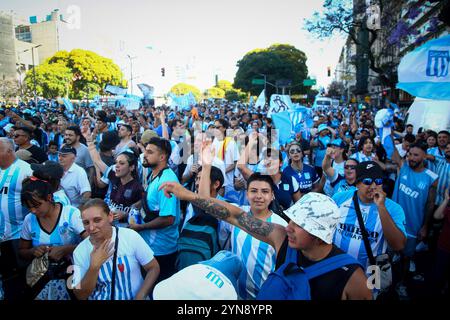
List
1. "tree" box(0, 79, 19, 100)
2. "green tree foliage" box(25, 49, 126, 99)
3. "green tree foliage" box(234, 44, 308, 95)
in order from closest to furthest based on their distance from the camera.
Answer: "tree" box(0, 79, 19, 100) < "green tree foliage" box(25, 49, 126, 99) < "green tree foliage" box(234, 44, 308, 95)

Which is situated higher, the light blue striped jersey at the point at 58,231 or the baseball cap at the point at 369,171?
the baseball cap at the point at 369,171

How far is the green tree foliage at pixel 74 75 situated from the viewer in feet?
148

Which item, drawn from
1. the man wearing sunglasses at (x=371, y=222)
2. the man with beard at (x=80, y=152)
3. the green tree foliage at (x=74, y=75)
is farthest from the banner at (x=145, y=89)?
the green tree foliage at (x=74, y=75)

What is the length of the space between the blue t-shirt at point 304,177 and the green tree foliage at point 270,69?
5461 cm

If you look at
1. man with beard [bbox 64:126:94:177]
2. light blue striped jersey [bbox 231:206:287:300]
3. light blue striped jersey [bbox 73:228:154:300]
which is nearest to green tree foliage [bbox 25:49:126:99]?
man with beard [bbox 64:126:94:177]

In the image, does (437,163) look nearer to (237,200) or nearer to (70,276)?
(237,200)

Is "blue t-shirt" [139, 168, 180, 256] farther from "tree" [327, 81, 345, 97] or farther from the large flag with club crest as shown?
"tree" [327, 81, 345, 97]

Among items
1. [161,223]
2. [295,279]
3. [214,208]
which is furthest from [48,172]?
[295,279]

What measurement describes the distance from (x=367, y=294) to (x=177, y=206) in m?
2.11

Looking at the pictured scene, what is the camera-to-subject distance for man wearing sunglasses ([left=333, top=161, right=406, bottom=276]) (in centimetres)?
271

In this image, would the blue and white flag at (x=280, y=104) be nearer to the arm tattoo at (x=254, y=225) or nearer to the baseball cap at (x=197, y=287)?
the arm tattoo at (x=254, y=225)

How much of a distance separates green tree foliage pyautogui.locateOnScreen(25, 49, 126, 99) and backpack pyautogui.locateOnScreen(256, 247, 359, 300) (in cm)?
5039

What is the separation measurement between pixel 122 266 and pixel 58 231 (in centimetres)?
82

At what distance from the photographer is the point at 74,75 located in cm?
5247
